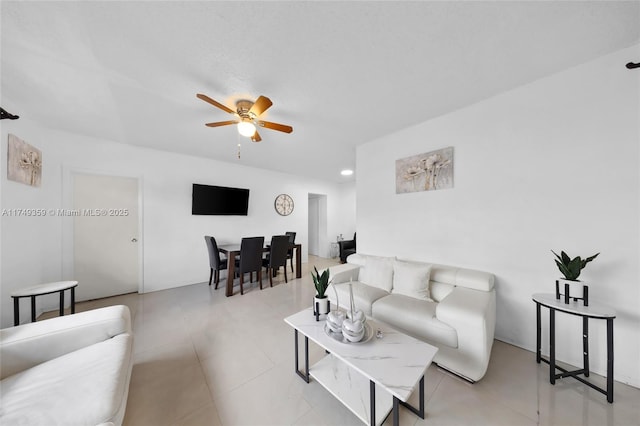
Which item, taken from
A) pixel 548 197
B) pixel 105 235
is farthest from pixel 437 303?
pixel 105 235

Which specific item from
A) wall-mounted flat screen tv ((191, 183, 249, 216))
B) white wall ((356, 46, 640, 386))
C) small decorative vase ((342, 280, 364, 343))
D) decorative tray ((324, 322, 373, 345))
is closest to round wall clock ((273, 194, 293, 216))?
wall-mounted flat screen tv ((191, 183, 249, 216))

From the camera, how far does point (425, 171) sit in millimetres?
2564

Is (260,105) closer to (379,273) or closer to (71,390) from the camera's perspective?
(71,390)

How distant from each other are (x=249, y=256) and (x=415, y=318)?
8.59 ft

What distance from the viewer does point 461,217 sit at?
2277 millimetres

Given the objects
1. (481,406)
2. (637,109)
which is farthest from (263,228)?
(637,109)

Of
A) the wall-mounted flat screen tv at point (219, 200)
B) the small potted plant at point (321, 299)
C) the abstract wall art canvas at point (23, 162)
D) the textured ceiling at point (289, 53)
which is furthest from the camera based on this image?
the wall-mounted flat screen tv at point (219, 200)

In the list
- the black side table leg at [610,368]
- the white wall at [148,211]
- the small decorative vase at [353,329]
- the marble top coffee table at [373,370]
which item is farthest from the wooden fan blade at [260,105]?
the black side table leg at [610,368]

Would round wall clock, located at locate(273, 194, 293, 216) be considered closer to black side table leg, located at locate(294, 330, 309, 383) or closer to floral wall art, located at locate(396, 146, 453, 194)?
floral wall art, located at locate(396, 146, 453, 194)

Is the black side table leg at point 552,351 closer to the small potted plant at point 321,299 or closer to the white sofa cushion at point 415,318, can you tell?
the white sofa cushion at point 415,318

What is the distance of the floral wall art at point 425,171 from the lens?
2.38 meters

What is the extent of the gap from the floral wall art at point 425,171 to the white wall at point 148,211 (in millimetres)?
3189

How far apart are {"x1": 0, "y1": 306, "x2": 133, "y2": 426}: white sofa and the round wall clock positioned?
145 inches

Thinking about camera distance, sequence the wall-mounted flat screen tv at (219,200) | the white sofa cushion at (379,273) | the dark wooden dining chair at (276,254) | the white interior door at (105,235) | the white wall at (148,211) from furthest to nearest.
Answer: the wall-mounted flat screen tv at (219,200) → the dark wooden dining chair at (276,254) → the white interior door at (105,235) → the white sofa cushion at (379,273) → the white wall at (148,211)
